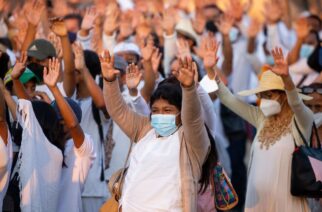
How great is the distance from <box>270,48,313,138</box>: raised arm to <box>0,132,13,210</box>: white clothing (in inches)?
84.3

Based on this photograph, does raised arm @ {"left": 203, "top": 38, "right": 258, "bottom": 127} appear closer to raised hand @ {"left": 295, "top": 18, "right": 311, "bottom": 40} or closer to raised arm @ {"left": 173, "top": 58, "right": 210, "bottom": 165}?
raised arm @ {"left": 173, "top": 58, "right": 210, "bottom": 165}

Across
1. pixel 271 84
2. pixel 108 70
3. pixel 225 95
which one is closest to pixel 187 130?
pixel 108 70

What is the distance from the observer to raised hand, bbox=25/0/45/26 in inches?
372

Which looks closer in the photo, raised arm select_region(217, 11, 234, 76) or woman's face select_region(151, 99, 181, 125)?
woman's face select_region(151, 99, 181, 125)

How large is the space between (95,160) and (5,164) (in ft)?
6.62

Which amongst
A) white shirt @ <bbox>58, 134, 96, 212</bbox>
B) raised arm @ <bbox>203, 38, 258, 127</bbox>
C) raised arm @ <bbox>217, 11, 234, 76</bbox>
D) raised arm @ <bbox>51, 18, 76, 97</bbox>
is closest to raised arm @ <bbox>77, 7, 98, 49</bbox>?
raised arm @ <bbox>217, 11, 234, 76</bbox>

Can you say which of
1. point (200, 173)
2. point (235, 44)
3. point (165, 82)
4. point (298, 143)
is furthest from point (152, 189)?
point (235, 44)

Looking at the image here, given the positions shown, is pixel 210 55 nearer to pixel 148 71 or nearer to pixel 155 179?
pixel 148 71

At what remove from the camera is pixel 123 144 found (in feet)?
29.1

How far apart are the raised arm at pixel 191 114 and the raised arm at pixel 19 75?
66.4 inches

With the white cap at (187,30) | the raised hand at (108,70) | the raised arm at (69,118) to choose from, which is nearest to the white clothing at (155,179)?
the raised hand at (108,70)

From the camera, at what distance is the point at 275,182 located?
7730mm

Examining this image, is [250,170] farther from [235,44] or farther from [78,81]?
[235,44]

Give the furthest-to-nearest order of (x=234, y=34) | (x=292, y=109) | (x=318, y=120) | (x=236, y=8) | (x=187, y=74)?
(x=236, y=8)
(x=234, y=34)
(x=318, y=120)
(x=292, y=109)
(x=187, y=74)
